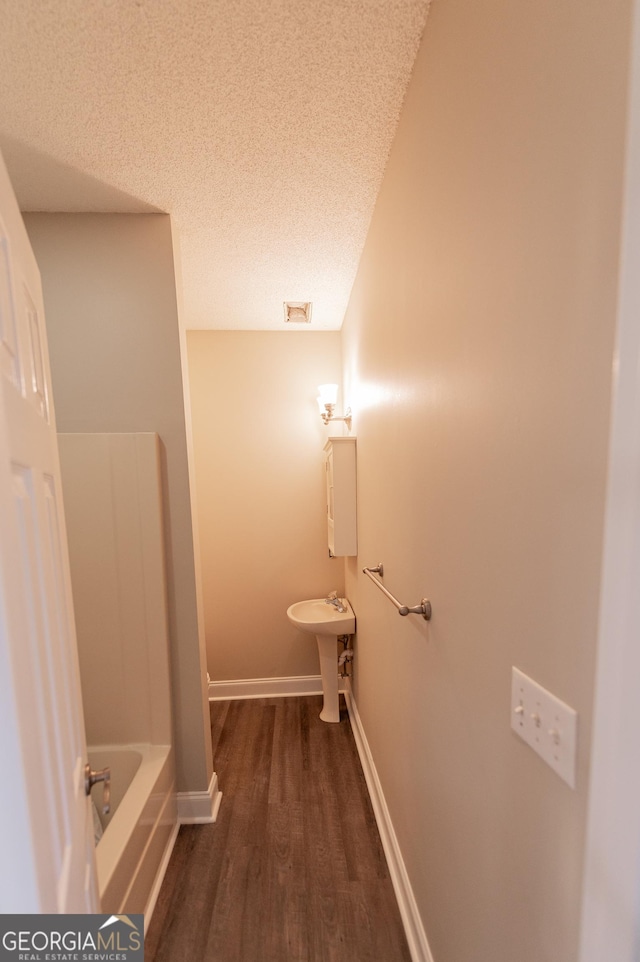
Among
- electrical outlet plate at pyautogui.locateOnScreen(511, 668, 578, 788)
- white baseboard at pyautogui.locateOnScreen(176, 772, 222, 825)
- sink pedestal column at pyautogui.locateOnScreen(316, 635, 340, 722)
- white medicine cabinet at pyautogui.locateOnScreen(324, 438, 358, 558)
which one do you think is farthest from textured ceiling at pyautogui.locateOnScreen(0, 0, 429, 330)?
white baseboard at pyautogui.locateOnScreen(176, 772, 222, 825)

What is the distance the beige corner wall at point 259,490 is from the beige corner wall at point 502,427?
166 cm

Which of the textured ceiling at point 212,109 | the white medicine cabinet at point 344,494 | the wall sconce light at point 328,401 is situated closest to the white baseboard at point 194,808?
the white medicine cabinet at point 344,494

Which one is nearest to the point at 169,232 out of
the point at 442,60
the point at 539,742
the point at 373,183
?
the point at 373,183

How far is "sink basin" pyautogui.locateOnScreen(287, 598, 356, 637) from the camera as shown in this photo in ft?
7.80

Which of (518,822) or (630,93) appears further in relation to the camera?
(518,822)

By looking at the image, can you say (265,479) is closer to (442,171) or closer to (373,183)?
(373,183)

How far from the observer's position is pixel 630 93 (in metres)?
0.40

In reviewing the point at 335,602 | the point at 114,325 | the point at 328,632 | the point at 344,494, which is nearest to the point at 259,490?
the point at 344,494

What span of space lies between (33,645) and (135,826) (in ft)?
4.02

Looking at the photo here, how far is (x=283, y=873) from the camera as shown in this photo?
150 cm

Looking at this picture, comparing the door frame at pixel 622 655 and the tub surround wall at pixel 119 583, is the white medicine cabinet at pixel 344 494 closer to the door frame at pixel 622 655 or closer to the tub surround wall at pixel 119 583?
the tub surround wall at pixel 119 583

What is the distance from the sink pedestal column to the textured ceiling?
2.42m

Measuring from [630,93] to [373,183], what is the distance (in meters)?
1.37

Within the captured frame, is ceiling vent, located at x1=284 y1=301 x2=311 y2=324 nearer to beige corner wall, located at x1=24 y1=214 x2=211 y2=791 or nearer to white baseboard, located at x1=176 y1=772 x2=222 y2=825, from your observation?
beige corner wall, located at x1=24 y1=214 x2=211 y2=791
